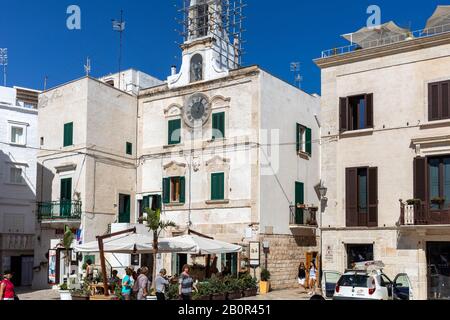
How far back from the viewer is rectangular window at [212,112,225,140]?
2917cm

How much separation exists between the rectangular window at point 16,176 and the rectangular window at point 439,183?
24.4 m

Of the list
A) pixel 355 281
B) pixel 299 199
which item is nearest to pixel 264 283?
pixel 299 199

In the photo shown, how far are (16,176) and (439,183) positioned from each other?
24996 millimetres

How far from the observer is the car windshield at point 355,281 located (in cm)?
1764

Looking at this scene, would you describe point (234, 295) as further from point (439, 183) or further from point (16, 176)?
point (16, 176)

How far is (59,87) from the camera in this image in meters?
32.2

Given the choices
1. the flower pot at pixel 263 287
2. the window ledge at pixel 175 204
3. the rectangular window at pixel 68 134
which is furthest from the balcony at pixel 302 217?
the rectangular window at pixel 68 134

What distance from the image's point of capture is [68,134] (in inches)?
1229

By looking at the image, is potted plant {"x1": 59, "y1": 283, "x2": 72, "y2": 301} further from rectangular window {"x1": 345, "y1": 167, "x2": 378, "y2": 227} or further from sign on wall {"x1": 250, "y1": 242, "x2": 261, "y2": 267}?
rectangular window {"x1": 345, "y1": 167, "x2": 378, "y2": 227}

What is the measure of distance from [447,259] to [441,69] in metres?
7.36

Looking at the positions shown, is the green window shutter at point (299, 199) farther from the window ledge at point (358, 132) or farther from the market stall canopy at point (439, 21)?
the market stall canopy at point (439, 21)

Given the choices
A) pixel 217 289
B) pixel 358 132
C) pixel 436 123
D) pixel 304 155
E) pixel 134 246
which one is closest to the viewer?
Result: pixel 134 246

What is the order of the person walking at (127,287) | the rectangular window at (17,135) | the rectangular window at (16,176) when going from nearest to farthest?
A: the person walking at (127,287) < the rectangular window at (17,135) < the rectangular window at (16,176)
